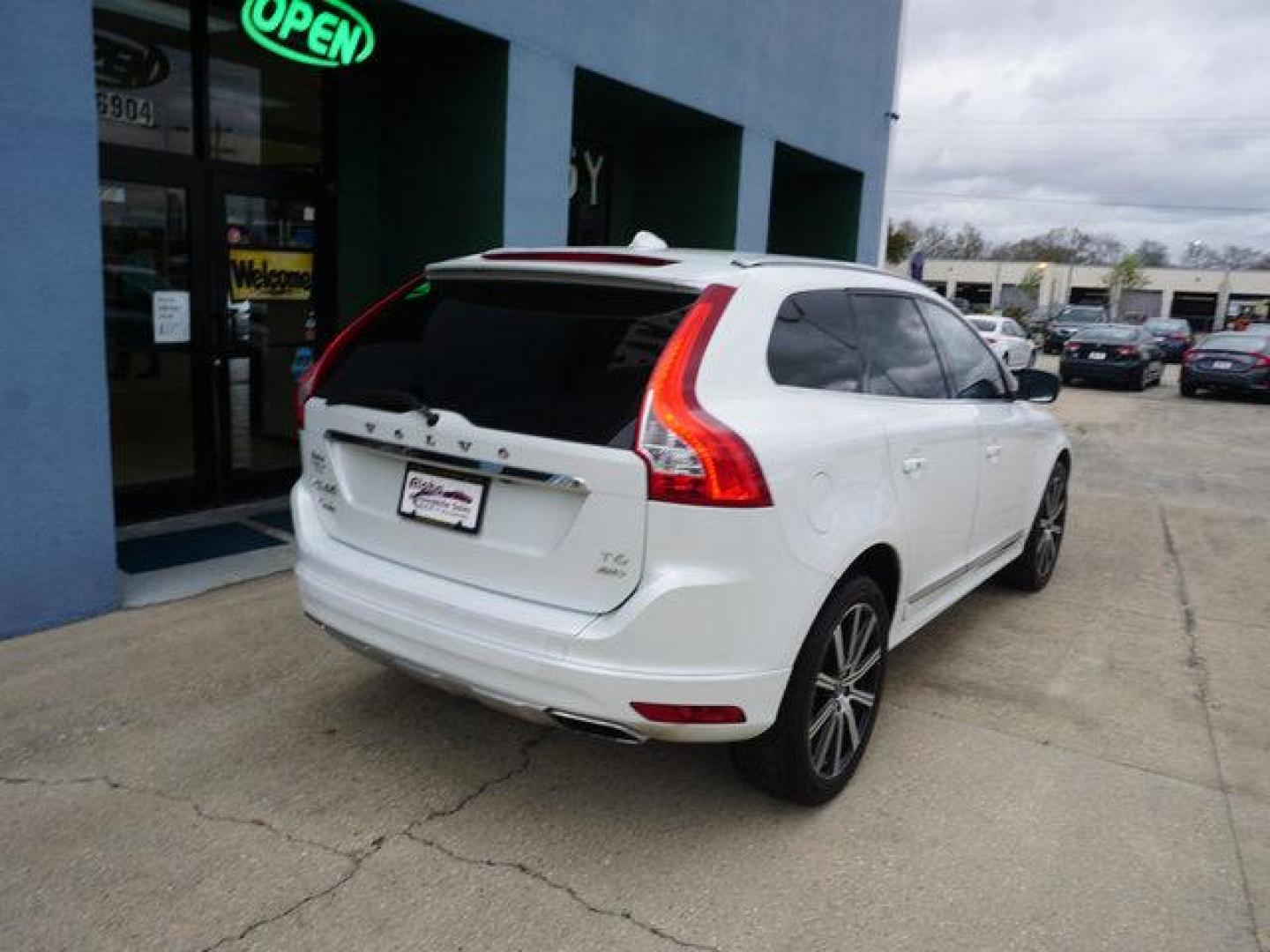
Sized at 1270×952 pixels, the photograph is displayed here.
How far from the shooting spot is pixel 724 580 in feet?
8.88

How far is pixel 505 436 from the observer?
2857mm

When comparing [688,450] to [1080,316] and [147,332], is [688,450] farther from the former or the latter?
[1080,316]

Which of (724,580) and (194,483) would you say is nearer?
(724,580)

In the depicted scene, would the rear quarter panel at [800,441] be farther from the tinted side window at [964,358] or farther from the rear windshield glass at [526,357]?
the tinted side window at [964,358]

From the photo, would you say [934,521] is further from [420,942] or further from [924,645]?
[420,942]

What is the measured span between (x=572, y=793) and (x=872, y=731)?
122 centimetres

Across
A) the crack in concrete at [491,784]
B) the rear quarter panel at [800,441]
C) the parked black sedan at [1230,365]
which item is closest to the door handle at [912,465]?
the rear quarter panel at [800,441]

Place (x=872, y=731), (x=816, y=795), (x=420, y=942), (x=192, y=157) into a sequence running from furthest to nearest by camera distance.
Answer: (x=192, y=157) < (x=872, y=731) < (x=816, y=795) < (x=420, y=942)

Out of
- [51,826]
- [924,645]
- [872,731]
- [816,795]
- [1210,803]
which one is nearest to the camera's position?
[51,826]

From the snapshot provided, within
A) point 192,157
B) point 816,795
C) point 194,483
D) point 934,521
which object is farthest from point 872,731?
point 192,157

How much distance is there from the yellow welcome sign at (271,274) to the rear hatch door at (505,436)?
3.73m

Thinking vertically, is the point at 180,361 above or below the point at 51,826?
above

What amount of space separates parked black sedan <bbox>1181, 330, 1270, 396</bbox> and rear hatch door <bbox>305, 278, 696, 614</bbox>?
21745 mm

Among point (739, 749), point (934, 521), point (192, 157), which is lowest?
point (739, 749)
